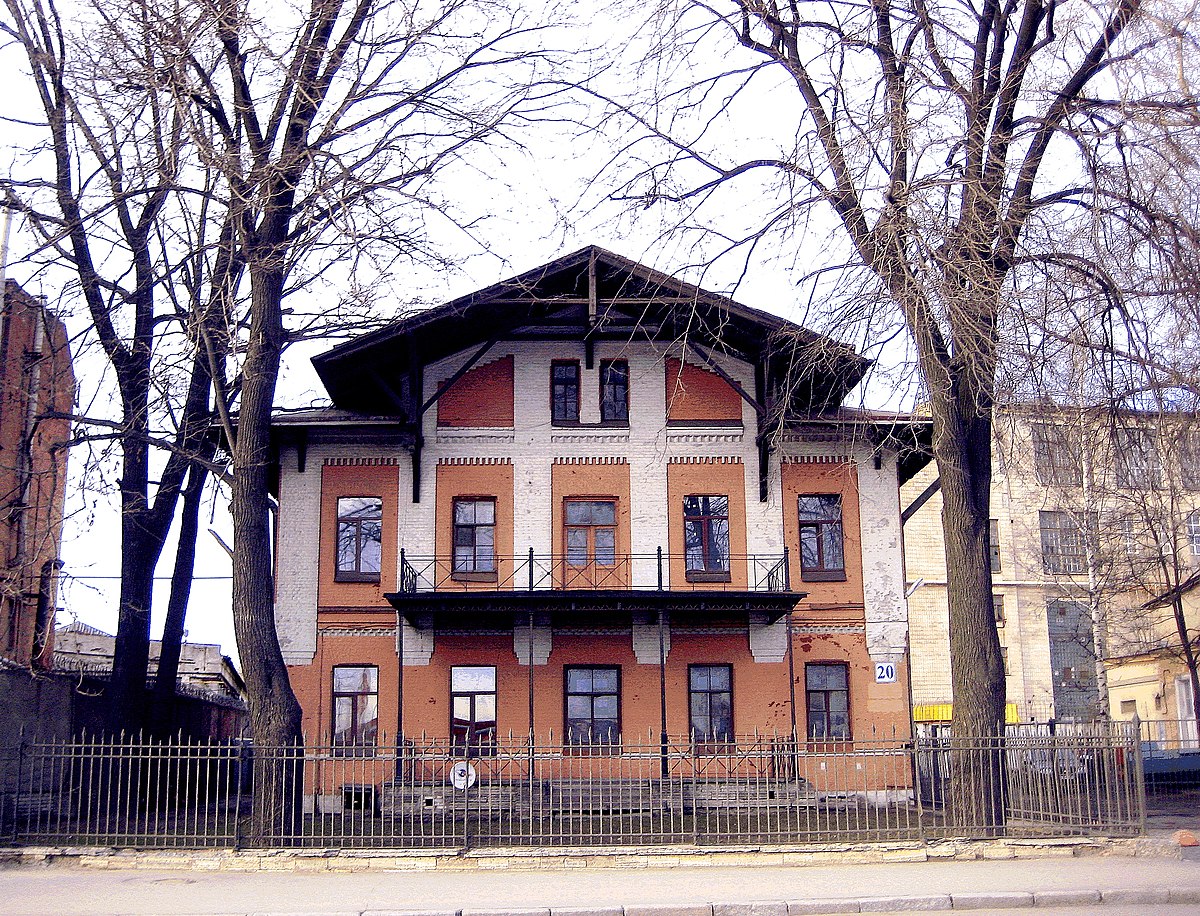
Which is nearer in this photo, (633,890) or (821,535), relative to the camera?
(633,890)

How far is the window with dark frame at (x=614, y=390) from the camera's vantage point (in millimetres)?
24812

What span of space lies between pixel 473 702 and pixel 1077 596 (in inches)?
898

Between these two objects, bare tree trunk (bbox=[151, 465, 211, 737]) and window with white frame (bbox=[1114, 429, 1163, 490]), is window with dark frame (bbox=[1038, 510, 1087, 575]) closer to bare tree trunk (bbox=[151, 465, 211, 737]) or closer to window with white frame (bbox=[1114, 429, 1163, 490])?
window with white frame (bbox=[1114, 429, 1163, 490])

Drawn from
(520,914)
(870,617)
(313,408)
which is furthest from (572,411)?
(520,914)

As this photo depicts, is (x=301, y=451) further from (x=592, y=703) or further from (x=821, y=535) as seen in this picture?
(x=821, y=535)

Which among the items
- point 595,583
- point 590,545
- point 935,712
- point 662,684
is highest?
point 590,545

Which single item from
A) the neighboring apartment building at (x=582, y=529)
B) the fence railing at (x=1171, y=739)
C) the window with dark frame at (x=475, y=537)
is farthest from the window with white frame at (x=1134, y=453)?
the fence railing at (x=1171, y=739)

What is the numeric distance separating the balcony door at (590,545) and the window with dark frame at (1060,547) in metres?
17.1

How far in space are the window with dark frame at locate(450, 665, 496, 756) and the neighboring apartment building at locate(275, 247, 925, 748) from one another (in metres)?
0.04

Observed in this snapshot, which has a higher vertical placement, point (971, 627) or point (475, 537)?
point (475, 537)

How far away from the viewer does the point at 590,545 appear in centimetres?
2416

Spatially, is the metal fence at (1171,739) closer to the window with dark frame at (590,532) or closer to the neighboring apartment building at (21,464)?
the window with dark frame at (590,532)

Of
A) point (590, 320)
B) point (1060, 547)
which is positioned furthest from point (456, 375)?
point (1060, 547)

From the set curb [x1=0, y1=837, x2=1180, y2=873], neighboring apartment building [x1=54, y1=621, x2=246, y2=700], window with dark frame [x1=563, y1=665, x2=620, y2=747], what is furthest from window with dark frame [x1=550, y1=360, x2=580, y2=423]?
neighboring apartment building [x1=54, y1=621, x2=246, y2=700]
